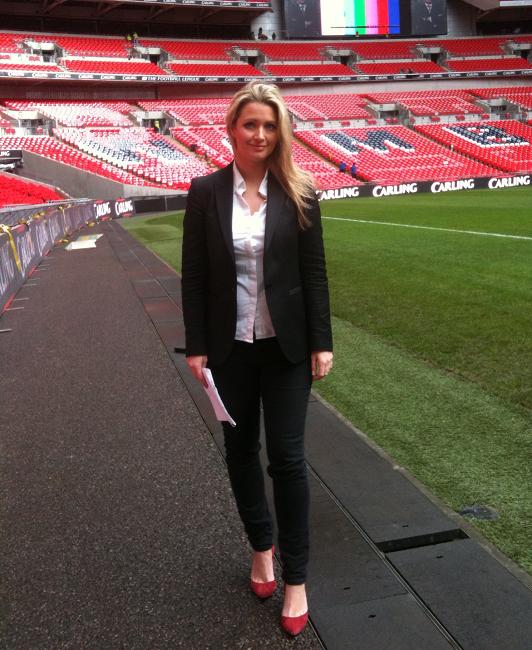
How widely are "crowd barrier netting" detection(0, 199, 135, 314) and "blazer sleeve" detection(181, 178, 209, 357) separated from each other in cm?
718

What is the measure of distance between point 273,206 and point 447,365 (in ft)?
11.1

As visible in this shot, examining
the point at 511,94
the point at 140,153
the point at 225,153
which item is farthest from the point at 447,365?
the point at 511,94

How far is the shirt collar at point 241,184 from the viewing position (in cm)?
247

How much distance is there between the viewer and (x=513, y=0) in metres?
50.1

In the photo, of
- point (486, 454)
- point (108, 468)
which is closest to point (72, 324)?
point (108, 468)

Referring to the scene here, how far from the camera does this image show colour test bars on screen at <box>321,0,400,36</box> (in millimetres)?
50281

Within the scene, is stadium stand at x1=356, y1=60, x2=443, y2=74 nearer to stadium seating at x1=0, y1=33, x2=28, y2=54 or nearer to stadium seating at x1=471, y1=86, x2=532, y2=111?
stadium seating at x1=471, y1=86, x2=532, y2=111

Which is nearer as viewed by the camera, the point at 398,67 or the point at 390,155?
the point at 390,155

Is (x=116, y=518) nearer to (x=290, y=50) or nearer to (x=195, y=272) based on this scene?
(x=195, y=272)

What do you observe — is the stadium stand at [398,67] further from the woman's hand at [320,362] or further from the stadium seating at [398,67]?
the woman's hand at [320,362]

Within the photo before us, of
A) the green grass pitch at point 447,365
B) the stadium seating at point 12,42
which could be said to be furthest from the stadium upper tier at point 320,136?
the green grass pitch at point 447,365

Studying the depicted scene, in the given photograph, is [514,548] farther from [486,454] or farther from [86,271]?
[86,271]

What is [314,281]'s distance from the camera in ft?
8.21

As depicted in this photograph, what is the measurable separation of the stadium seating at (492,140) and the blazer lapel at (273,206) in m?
39.3
